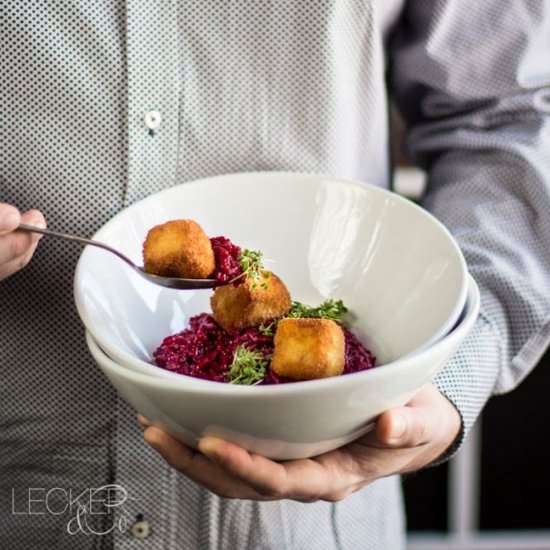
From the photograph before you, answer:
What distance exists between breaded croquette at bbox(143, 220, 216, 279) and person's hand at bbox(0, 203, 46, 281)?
109 mm

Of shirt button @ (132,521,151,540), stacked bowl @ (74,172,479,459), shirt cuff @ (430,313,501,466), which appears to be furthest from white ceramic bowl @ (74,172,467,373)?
shirt button @ (132,521,151,540)

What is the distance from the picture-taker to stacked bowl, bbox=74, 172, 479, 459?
0.64 meters

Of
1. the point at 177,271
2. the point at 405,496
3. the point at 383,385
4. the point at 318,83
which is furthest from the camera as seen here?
the point at 405,496

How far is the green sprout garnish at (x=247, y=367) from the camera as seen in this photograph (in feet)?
2.42

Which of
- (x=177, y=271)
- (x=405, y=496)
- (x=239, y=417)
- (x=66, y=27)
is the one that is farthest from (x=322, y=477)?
(x=405, y=496)

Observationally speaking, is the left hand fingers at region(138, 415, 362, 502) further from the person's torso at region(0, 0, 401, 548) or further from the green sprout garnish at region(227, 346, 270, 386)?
the person's torso at region(0, 0, 401, 548)

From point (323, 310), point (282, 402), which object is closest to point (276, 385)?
point (282, 402)

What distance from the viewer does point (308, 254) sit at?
3.03 feet

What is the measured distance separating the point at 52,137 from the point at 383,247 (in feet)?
1.19

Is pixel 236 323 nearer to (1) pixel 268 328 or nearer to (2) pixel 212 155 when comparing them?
(1) pixel 268 328

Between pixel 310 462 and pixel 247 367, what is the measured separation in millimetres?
99

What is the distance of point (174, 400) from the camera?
64 centimetres

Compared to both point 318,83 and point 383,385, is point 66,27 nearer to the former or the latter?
point 318,83

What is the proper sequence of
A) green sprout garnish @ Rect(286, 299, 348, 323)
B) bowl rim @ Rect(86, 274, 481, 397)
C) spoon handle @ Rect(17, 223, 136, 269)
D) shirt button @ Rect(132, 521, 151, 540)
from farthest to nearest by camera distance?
shirt button @ Rect(132, 521, 151, 540) < green sprout garnish @ Rect(286, 299, 348, 323) < spoon handle @ Rect(17, 223, 136, 269) < bowl rim @ Rect(86, 274, 481, 397)
